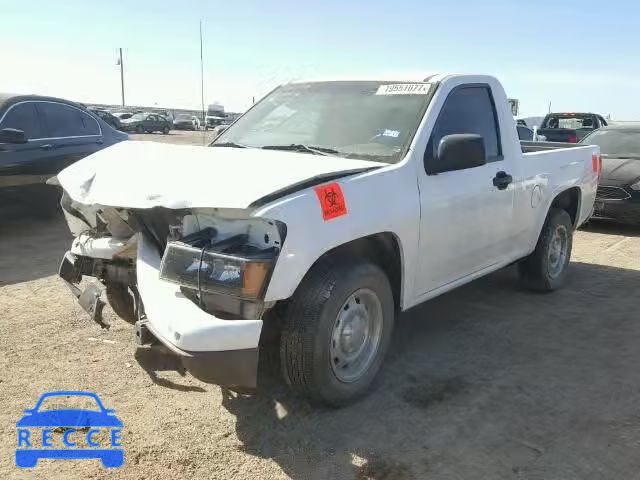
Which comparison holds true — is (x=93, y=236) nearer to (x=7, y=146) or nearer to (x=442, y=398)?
(x=442, y=398)

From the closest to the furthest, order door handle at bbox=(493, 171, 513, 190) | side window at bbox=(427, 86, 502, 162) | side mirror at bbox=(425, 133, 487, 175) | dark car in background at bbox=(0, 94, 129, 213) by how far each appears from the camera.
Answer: side mirror at bbox=(425, 133, 487, 175), side window at bbox=(427, 86, 502, 162), door handle at bbox=(493, 171, 513, 190), dark car in background at bbox=(0, 94, 129, 213)

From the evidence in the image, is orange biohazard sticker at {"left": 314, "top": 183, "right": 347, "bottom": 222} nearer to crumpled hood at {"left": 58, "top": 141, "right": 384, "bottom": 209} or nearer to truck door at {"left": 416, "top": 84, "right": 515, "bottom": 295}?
crumpled hood at {"left": 58, "top": 141, "right": 384, "bottom": 209}

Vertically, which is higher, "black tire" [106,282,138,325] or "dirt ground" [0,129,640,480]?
"black tire" [106,282,138,325]

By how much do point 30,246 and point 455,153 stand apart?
211 inches

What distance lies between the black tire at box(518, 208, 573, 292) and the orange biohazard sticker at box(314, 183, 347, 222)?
3.08 metres

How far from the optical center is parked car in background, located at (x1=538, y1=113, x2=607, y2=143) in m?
16.0

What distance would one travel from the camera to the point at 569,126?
16.7 metres

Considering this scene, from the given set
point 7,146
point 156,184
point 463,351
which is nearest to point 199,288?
point 156,184

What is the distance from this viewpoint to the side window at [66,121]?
7773 mm

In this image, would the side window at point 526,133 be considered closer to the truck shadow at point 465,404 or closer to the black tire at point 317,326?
the truck shadow at point 465,404

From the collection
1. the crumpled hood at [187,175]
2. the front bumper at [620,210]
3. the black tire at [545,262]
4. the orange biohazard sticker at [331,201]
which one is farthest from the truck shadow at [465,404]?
the front bumper at [620,210]

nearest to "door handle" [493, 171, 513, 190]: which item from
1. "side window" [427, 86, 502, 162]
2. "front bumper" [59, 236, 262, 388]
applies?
"side window" [427, 86, 502, 162]

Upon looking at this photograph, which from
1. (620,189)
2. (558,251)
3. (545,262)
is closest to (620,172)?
(620,189)

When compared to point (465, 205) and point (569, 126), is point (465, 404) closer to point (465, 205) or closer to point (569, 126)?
point (465, 205)
